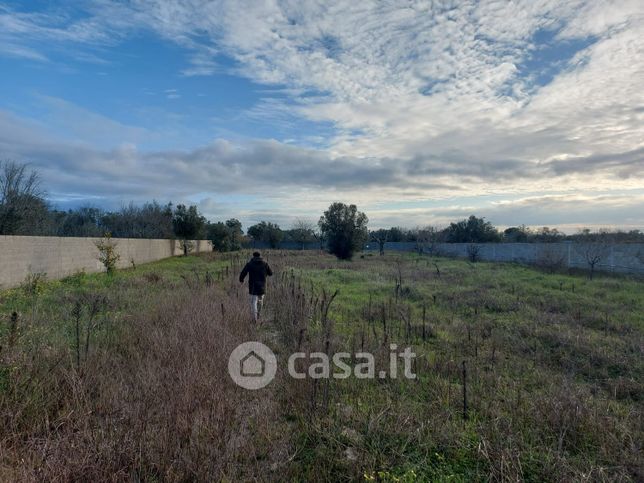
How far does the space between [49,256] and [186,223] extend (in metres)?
23.6

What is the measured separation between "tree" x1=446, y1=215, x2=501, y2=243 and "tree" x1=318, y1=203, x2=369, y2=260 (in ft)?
69.7

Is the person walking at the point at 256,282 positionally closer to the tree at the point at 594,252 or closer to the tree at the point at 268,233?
the tree at the point at 594,252

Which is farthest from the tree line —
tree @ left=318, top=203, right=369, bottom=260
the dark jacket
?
the dark jacket

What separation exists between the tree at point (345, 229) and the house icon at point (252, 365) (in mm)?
28403

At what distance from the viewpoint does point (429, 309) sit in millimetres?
10086

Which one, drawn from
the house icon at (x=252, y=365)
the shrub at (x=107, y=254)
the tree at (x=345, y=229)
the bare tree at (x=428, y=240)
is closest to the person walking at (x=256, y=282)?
the house icon at (x=252, y=365)

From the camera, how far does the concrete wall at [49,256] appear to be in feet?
40.7

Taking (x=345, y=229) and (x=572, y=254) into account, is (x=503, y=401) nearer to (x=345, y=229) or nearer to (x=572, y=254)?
(x=572, y=254)

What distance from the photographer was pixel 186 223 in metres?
38.5

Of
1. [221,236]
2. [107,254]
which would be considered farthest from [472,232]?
[107,254]

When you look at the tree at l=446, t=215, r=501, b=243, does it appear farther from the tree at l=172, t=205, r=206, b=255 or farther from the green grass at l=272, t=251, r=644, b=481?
the green grass at l=272, t=251, r=644, b=481

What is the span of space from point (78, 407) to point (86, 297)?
7854 millimetres

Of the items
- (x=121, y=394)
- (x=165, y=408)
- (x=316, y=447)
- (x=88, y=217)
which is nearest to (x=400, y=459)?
(x=316, y=447)

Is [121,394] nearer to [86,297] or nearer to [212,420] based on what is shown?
[212,420]
